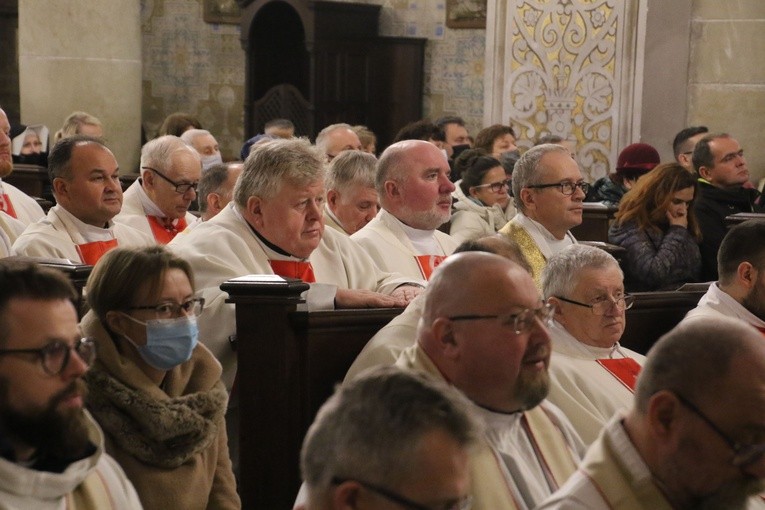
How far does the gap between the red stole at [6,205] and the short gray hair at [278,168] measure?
7.45 feet

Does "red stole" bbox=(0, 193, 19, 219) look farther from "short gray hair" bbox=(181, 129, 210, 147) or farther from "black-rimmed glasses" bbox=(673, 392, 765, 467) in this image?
"black-rimmed glasses" bbox=(673, 392, 765, 467)

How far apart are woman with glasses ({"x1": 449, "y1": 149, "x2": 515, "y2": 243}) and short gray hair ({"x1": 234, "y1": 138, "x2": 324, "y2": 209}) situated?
2762mm

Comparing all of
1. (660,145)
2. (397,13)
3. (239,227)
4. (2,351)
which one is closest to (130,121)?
(397,13)

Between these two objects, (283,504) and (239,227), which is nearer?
(283,504)

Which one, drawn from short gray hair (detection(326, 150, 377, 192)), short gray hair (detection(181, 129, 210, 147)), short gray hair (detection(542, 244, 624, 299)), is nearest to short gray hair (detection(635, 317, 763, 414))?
short gray hair (detection(542, 244, 624, 299))

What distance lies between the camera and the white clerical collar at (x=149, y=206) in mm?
6523

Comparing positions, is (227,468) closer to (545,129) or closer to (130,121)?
(545,129)

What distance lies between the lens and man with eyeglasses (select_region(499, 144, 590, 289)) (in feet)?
19.4

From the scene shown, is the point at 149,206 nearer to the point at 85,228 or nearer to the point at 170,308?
the point at 85,228

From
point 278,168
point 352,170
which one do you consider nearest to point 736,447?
point 278,168

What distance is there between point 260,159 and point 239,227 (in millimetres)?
308

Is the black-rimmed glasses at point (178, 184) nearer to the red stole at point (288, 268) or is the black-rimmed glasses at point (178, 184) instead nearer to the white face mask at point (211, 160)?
the red stole at point (288, 268)

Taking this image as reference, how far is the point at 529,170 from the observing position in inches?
234

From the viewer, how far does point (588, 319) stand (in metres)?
4.40
